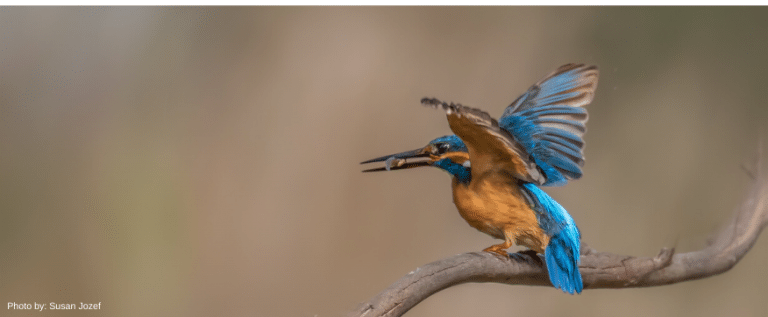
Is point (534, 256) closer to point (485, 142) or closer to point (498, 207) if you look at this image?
point (498, 207)

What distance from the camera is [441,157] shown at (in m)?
0.67

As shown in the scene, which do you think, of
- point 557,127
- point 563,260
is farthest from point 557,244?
point 557,127

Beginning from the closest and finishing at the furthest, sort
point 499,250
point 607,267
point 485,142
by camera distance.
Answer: point 485,142
point 499,250
point 607,267

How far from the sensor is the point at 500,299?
1068 millimetres

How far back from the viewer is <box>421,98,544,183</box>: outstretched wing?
1.72ft

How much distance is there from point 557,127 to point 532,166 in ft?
0.20

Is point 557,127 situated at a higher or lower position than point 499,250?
higher

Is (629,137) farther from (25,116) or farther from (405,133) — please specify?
(25,116)

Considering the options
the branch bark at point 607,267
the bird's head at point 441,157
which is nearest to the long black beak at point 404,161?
the bird's head at point 441,157

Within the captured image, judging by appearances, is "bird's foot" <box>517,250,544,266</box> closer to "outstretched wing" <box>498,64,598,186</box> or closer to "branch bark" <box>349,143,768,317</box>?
"branch bark" <box>349,143,768,317</box>

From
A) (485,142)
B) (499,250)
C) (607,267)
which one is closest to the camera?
(485,142)

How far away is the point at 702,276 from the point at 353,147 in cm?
63

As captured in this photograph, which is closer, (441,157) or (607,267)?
(441,157)

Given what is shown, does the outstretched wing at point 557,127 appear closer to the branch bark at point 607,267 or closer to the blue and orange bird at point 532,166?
the blue and orange bird at point 532,166
